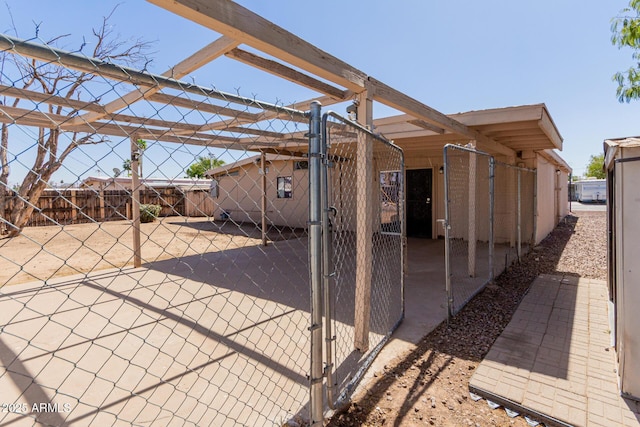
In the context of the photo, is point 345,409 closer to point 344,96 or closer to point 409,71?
point 344,96

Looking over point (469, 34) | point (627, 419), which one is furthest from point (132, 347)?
point (469, 34)

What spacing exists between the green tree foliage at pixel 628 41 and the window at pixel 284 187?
9.87 metres

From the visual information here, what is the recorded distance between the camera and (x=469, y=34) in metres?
7.12

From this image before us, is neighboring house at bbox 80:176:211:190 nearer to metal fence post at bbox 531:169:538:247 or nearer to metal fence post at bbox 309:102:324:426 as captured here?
metal fence post at bbox 309:102:324:426

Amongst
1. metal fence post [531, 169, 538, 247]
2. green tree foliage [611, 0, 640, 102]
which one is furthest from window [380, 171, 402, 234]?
green tree foliage [611, 0, 640, 102]

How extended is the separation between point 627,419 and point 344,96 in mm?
3276

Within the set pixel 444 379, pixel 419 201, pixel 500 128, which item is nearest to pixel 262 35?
pixel 444 379

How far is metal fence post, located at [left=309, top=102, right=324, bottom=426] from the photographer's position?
68.2 inches

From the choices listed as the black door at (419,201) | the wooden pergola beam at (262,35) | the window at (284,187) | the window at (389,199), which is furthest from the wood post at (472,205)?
the window at (284,187)

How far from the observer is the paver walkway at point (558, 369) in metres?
2.20

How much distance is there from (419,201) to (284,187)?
5.27 meters

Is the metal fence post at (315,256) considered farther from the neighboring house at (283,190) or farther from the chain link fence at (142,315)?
the neighboring house at (283,190)

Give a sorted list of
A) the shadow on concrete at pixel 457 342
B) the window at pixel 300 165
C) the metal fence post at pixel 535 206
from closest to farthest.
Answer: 1. the shadow on concrete at pixel 457 342
2. the metal fence post at pixel 535 206
3. the window at pixel 300 165

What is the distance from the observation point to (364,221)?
2873 mm
